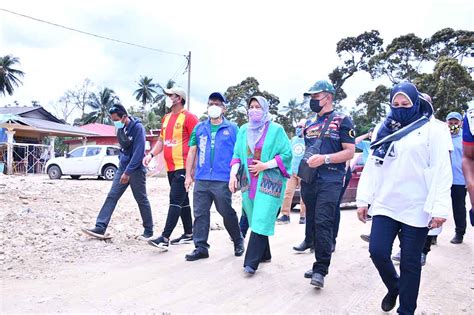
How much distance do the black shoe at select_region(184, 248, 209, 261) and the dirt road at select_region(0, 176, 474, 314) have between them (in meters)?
0.10

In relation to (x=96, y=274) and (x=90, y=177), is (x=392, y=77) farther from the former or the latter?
(x=96, y=274)

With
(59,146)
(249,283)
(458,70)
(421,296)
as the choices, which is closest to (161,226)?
(249,283)

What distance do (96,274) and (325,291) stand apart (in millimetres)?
2317

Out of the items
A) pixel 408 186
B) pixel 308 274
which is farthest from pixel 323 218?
pixel 408 186

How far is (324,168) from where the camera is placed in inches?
157

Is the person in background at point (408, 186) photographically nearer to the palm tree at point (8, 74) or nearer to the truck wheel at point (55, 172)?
the truck wheel at point (55, 172)

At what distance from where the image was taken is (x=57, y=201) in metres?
7.97

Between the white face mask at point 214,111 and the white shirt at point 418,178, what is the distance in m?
2.23

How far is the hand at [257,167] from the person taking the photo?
4.11 metres

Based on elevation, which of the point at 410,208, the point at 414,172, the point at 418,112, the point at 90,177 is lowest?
the point at 90,177

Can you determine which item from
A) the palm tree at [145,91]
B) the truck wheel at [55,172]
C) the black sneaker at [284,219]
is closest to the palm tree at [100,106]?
the palm tree at [145,91]

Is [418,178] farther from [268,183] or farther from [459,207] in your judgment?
[459,207]

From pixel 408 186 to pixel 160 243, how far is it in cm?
320

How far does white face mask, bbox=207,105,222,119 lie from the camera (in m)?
4.77
